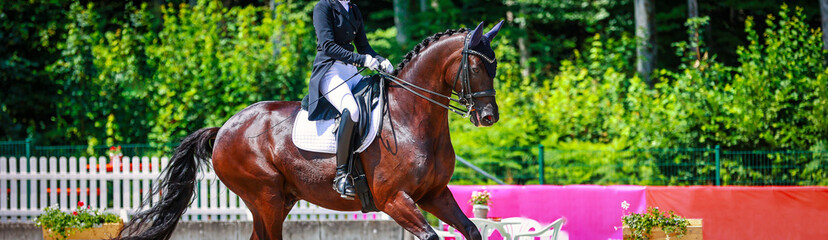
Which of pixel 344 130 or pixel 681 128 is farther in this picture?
pixel 681 128

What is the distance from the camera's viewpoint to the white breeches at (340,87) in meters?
5.94

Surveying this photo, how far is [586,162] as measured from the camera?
12.2 metres

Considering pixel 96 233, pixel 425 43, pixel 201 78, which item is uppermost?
pixel 201 78

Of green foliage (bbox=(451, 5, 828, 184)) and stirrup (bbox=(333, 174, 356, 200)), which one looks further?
green foliage (bbox=(451, 5, 828, 184))

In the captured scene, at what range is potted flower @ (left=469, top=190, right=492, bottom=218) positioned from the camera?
27.2 feet

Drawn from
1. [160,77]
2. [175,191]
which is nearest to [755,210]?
[175,191]

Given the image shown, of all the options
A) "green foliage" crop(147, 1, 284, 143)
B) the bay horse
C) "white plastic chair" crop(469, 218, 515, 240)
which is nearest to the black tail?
the bay horse

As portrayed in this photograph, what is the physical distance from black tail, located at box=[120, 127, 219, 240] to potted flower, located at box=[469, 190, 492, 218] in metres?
2.81

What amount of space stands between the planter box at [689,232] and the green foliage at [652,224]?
35mm

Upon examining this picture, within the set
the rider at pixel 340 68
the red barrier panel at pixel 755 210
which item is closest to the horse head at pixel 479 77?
the rider at pixel 340 68

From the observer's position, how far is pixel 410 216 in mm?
5711

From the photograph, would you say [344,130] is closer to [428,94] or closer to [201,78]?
[428,94]

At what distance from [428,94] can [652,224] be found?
10.1 ft

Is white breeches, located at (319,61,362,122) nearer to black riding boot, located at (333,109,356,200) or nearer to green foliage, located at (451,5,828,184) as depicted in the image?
black riding boot, located at (333,109,356,200)
